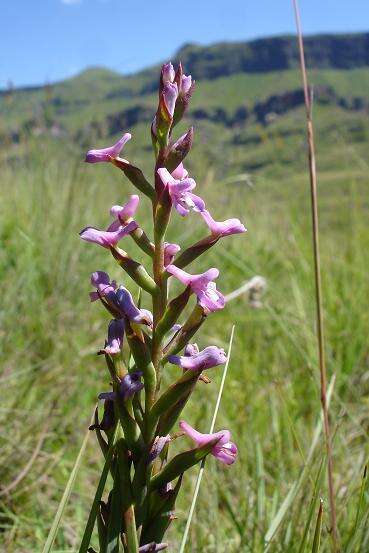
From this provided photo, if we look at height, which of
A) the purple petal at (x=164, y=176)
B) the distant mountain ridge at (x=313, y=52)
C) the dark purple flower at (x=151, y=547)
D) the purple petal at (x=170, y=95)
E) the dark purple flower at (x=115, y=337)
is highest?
the purple petal at (x=170, y=95)

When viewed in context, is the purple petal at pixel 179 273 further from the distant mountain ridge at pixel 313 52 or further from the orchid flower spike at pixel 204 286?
the distant mountain ridge at pixel 313 52

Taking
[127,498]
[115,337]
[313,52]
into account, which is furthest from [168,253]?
[313,52]

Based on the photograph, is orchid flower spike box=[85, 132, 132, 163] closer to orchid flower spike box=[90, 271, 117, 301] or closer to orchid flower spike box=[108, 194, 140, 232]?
orchid flower spike box=[108, 194, 140, 232]

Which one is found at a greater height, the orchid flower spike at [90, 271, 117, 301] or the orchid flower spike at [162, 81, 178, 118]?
the orchid flower spike at [162, 81, 178, 118]

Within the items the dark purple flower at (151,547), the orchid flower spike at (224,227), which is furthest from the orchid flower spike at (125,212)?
the dark purple flower at (151,547)

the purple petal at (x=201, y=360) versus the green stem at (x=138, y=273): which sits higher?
the green stem at (x=138, y=273)

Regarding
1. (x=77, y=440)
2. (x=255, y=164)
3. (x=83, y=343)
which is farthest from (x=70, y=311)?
(x=255, y=164)

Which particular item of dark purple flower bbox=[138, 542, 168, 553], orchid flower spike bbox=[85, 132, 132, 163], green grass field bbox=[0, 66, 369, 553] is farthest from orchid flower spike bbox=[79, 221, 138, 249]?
green grass field bbox=[0, 66, 369, 553]
